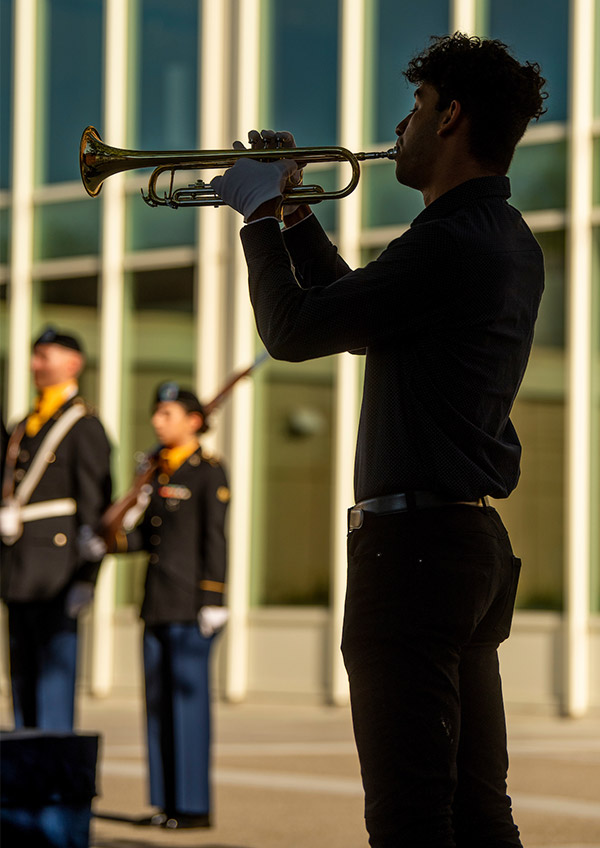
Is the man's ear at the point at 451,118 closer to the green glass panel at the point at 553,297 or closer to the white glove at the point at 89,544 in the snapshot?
the white glove at the point at 89,544

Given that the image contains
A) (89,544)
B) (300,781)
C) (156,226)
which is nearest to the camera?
(89,544)

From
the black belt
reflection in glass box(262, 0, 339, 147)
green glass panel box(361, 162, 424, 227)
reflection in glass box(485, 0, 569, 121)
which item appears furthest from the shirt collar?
reflection in glass box(262, 0, 339, 147)

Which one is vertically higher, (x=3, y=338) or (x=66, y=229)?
(x=66, y=229)

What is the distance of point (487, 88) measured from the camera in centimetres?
298

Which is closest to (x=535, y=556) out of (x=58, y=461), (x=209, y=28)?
(x=209, y=28)

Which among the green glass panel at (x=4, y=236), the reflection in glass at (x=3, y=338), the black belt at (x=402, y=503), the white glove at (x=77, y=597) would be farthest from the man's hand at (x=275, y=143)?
the green glass panel at (x=4, y=236)

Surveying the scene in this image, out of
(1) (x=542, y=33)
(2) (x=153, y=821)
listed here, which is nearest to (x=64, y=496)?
(2) (x=153, y=821)

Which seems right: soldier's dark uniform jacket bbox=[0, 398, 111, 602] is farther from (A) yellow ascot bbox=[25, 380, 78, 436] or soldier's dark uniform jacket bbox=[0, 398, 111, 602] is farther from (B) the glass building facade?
(B) the glass building facade

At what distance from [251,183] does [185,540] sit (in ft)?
12.9

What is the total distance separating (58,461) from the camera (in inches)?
261

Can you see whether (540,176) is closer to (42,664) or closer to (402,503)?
(42,664)

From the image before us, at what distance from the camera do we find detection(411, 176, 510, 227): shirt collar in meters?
2.99

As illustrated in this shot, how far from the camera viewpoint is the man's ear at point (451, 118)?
299 cm

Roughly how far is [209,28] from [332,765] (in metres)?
7.54
